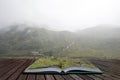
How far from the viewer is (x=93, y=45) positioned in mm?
171250

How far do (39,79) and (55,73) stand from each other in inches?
38.0

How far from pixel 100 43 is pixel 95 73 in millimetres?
177455

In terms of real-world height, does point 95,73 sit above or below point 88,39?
below

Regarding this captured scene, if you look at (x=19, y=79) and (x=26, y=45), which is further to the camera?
(x=26, y=45)

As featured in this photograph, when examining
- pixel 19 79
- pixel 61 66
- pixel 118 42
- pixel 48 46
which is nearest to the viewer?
pixel 19 79

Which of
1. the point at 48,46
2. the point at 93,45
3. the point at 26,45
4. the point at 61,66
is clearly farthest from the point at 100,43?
the point at 61,66

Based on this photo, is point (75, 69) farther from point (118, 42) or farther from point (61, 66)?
point (118, 42)

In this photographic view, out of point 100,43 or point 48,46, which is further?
point 48,46

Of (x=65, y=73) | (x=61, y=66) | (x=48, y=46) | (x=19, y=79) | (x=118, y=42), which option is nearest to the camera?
(x=19, y=79)

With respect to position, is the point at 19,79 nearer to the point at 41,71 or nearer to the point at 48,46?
the point at 41,71

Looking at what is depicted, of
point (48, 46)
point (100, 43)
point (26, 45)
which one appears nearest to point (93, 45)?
point (100, 43)

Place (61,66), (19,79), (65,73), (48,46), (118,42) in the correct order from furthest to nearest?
(48,46) → (118,42) → (61,66) → (65,73) → (19,79)

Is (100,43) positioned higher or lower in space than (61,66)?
higher

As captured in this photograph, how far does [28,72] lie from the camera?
512 cm
